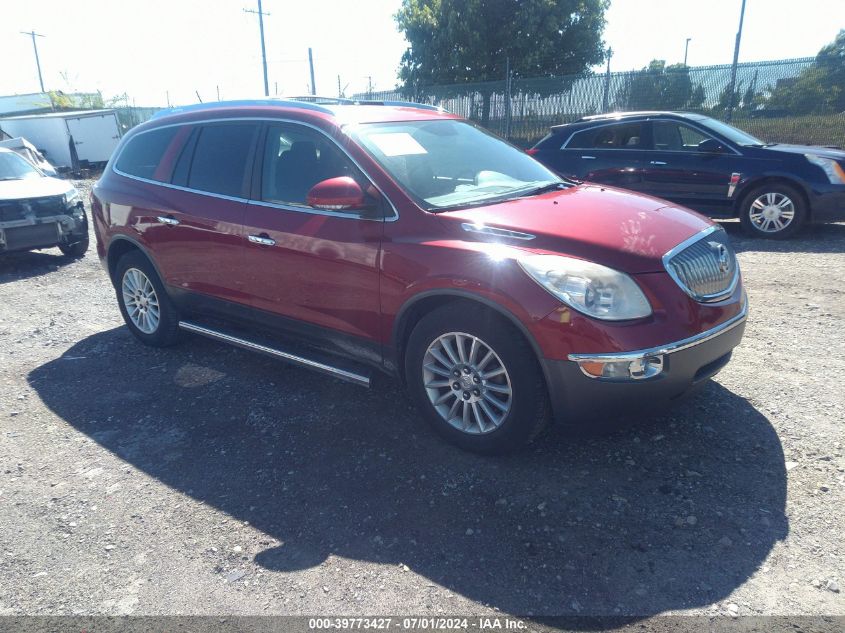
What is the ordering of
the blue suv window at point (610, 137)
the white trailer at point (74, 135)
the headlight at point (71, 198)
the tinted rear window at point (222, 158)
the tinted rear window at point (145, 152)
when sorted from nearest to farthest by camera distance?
the tinted rear window at point (222, 158), the tinted rear window at point (145, 152), the headlight at point (71, 198), the blue suv window at point (610, 137), the white trailer at point (74, 135)

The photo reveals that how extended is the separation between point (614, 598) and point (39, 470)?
3115 millimetres

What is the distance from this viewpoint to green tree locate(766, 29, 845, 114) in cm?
1223

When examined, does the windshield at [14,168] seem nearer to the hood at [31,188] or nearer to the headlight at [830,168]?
the hood at [31,188]

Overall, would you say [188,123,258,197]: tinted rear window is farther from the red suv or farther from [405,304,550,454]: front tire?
[405,304,550,454]: front tire

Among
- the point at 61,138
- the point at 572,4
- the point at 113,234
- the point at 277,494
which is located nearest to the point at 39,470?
the point at 277,494

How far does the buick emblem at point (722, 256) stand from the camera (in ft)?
11.4

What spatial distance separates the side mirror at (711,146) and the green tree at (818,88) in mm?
5645

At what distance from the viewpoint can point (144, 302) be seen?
17.5 ft

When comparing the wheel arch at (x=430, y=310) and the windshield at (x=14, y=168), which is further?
the windshield at (x=14, y=168)

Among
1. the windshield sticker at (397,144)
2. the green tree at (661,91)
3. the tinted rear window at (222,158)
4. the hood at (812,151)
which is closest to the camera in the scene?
the windshield sticker at (397,144)

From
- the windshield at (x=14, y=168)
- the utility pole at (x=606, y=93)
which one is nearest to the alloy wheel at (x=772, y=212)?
the utility pole at (x=606, y=93)

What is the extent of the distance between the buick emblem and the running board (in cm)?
205

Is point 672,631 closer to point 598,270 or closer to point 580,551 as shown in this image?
point 580,551

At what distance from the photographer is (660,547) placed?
8.92 ft
